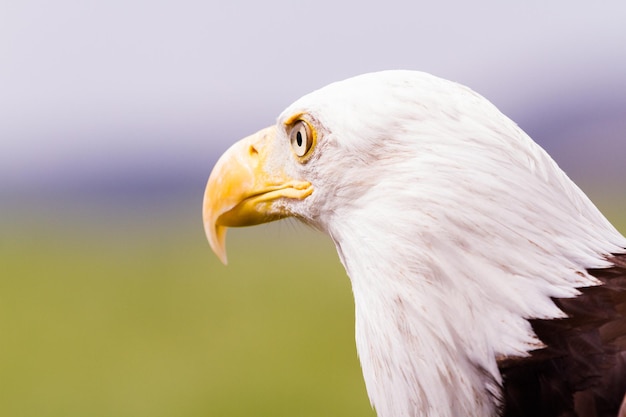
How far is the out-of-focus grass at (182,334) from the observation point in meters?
8.96

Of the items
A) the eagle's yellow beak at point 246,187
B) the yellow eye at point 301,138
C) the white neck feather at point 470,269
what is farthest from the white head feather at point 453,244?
the eagle's yellow beak at point 246,187

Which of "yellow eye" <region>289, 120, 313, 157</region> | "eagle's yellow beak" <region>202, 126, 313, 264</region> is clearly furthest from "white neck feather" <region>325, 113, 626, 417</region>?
"eagle's yellow beak" <region>202, 126, 313, 264</region>

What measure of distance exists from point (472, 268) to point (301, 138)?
594 millimetres

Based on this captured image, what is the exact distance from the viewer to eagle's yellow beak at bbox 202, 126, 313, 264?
2.36 m

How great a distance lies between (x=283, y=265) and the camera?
19.8m

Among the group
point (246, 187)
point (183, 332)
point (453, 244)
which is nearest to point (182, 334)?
point (183, 332)

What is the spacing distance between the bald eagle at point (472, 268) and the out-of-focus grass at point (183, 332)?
678mm

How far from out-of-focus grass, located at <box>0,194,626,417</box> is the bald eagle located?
26.7 inches

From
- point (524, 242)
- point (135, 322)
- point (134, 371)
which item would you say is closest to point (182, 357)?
point (134, 371)

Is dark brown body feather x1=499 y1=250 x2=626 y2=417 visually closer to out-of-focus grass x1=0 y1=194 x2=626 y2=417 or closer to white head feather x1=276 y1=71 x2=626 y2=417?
white head feather x1=276 y1=71 x2=626 y2=417

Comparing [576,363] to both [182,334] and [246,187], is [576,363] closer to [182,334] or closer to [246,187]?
[246,187]

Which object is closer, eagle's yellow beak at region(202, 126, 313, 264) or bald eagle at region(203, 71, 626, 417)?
bald eagle at region(203, 71, 626, 417)

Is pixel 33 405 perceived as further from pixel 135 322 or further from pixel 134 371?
pixel 135 322

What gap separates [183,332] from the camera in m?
13.7
